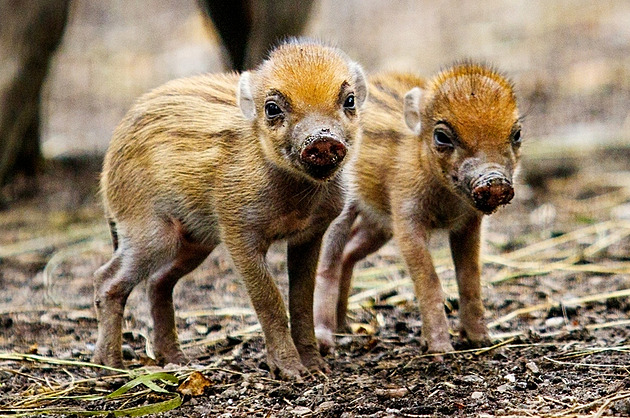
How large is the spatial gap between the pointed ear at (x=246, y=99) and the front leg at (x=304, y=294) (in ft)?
2.14

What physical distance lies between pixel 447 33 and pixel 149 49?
4342 millimetres

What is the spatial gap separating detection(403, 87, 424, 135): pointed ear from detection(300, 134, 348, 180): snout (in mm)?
1075

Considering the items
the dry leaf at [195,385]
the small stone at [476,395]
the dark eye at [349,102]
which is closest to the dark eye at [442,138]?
the dark eye at [349,102]

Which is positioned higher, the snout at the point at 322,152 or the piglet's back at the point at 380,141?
the piglet's back at the point at 380,141

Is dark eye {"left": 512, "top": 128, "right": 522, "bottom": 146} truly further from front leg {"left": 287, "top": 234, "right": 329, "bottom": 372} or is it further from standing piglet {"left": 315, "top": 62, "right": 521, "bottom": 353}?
front leg {"left": 287, "top": 234, "right": 329, "bottom": 372}

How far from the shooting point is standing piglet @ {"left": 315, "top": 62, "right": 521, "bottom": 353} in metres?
4.75

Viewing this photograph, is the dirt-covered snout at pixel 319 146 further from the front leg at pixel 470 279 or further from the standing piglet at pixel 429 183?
the front leg at pixel 470 279

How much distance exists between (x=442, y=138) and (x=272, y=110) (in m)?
0.95

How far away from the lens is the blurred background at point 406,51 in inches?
455

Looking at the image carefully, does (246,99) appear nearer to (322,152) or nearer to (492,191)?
(322,152)

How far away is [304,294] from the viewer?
4.88m

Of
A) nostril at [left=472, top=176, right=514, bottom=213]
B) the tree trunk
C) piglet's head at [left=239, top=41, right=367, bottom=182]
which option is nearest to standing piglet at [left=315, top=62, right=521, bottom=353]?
nostril at [left=472, top=176, right=514, bottom=213]

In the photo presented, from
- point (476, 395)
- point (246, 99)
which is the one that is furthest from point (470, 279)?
point (246, 99)

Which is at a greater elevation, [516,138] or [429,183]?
[516,138]
